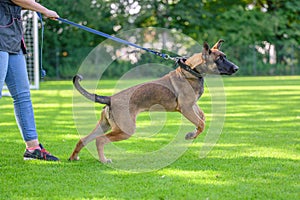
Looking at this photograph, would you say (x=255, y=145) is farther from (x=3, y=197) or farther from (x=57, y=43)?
(x=57, y=43)

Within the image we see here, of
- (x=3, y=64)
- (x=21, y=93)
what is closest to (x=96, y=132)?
(x=21, y=93)

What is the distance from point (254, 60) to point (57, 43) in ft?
33.8

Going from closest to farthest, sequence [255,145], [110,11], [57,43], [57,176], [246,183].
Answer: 1. [246,183]
2. [57,176]
3. [255,145]
4. [57,43]
5. [110,11]

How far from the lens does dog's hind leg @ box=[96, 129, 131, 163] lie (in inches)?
215

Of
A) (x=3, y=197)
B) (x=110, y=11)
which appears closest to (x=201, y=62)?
(x=3, y=197)

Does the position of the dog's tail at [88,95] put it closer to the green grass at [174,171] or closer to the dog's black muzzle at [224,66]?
the green grass at [174,171]

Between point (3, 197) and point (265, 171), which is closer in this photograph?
point (3, 197)

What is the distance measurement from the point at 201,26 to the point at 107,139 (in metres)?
27.4

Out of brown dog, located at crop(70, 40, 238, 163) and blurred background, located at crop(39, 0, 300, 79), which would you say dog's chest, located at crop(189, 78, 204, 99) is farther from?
blurred background, located at crop(39, 0, 300, 79)

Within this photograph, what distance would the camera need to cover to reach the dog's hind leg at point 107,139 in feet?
17.9

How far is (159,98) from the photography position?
567 centimetres

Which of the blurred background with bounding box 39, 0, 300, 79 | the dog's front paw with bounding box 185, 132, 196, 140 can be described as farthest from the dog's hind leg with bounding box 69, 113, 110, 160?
the blurred background with bounding box 39, 0, 300, 79

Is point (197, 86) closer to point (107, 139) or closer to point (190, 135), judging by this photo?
point (190, 135)

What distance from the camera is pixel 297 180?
4609 millimetres
